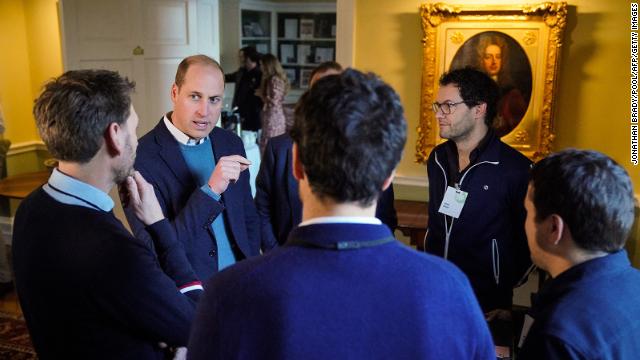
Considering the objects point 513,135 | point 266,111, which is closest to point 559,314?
point 513,135

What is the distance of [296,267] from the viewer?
0.82 metres

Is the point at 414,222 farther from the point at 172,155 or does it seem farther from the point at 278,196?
the point at 172,155

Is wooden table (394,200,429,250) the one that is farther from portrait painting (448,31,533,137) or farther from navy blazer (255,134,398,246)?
navy blazer (255,134,398,246)

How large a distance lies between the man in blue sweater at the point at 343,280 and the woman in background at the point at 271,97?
15.6 feet

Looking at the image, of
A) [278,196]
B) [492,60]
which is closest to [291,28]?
[492,60]

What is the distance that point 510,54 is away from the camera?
3311 mm

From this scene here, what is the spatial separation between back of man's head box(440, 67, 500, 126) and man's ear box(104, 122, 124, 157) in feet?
5.09

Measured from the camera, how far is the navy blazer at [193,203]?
1.92 m

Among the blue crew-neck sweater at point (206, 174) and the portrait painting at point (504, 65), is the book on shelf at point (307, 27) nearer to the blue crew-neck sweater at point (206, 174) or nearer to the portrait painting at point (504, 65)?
the portrait painting at point (504, 65)

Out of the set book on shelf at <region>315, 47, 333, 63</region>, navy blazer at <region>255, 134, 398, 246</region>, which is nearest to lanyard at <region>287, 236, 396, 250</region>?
navy blazer at <region>255, 134, 398, 246</region>

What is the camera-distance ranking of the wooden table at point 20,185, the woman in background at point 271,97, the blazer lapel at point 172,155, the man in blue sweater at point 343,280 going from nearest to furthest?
the man in blue sweater at point 343,280
the blazer lapel at point 172,155
the wooden table at point 20,185
the woman in background at point 271,97

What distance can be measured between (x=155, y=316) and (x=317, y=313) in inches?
20.7

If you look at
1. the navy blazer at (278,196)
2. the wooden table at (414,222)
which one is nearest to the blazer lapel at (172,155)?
the navy blazer at (278,196)

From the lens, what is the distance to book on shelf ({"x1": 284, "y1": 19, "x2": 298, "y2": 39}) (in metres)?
9.10
